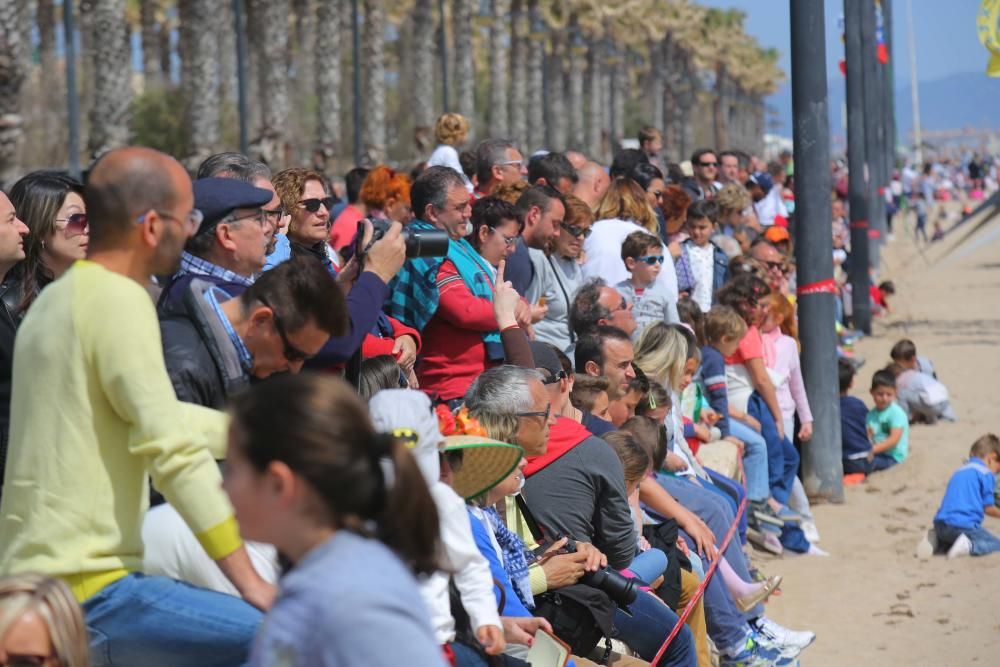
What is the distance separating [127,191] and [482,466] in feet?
5.94

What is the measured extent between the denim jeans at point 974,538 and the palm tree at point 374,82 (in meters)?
22.4

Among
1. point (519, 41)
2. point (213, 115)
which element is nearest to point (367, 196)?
point (213, 115)

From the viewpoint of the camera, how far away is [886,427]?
1274 centimetres

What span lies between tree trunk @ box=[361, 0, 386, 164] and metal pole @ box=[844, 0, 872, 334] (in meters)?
11.7

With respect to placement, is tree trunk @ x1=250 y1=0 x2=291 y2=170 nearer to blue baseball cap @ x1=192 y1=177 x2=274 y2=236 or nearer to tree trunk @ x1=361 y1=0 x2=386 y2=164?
tree trunk @ x1=361 y1=0 x2=386 y2=164

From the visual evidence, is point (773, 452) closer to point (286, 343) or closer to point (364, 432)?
point (286, 343)

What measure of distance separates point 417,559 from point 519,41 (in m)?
47.7

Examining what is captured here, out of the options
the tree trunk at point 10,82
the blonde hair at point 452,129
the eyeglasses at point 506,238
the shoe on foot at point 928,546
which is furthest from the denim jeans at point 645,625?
the tree trunk at point 10,82

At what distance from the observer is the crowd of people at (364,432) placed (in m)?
2.43

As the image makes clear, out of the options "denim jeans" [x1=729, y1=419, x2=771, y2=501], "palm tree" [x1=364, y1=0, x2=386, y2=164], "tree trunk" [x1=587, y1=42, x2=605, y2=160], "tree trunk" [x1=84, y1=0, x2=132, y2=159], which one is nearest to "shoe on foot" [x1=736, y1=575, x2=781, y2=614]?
"denim jeans" [x1=729, y1=419, x2=771, y2=501]

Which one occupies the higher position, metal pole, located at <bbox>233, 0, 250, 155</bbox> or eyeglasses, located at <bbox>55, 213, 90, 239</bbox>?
metal pole, located at <bbox>233, 0, 250, 155</bbox>

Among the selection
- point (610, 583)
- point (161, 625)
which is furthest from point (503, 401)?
point (161, 625)

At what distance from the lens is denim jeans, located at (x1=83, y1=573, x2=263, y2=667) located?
11.1 feet

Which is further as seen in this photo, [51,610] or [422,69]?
[422,69]
